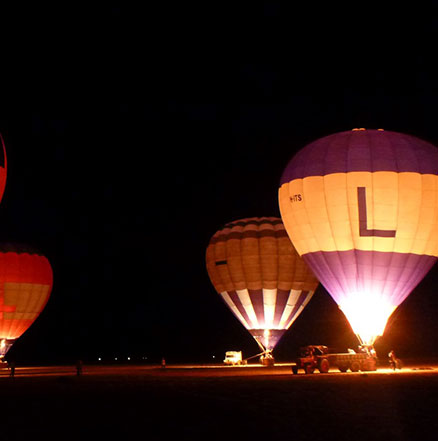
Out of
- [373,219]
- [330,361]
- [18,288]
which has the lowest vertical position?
[330,361]

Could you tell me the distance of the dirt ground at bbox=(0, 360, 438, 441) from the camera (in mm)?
8969

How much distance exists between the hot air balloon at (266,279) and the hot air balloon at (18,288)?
39.2 feet

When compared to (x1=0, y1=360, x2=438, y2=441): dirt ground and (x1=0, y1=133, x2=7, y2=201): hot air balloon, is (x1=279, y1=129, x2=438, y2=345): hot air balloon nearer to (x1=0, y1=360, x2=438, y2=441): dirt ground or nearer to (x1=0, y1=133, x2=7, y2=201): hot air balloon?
(x1=0, y1=360, x2=438, y2=441): dirt ground

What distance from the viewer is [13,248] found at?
3838cm

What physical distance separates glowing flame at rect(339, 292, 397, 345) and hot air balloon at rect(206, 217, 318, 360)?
9.54 metres

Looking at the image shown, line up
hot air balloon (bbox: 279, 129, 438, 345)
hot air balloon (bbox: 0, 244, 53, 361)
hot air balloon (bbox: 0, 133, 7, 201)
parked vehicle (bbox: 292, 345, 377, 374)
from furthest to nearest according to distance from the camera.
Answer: hot air balloon (bbox: 0, 244, 53, 361), hot air balloon (bbox: 279, 129, 438, 345), parked vehicle (bbox: 292, 345, 377, 374), hot air balloon (bbox: 0, 133, 7, 201)

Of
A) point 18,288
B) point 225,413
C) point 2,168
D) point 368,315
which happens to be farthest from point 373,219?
point 18,288

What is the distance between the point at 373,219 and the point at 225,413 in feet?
52.6

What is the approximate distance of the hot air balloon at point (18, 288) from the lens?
1470 inches

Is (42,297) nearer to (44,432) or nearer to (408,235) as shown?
(408,235)

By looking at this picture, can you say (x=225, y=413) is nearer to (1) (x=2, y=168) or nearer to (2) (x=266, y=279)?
(1) (x=2, y=168)

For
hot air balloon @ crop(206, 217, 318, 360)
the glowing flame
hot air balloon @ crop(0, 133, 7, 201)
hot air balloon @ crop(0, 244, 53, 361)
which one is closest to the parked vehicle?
the glowing flame

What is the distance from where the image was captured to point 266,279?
115 feet

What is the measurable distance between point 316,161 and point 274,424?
18305mm
